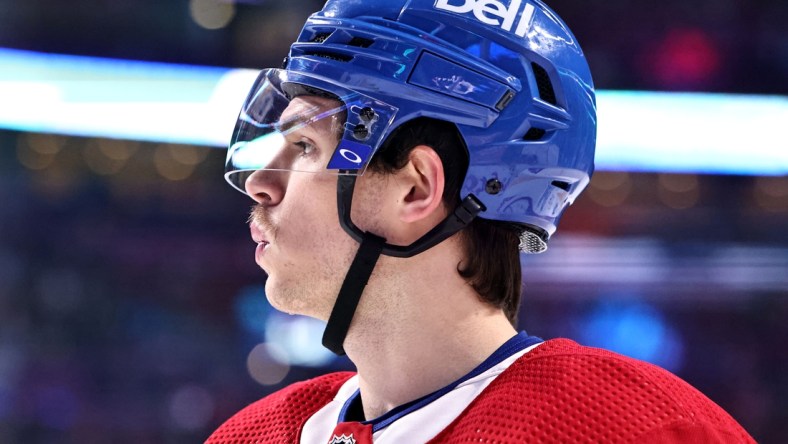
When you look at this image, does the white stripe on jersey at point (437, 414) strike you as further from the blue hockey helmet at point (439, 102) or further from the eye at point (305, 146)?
the eye at point (305, 146)

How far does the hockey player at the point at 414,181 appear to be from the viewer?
4.54 ft

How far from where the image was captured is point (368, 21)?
4.71 feet

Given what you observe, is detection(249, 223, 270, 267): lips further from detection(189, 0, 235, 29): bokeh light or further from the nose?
detection(189, 0, 235, 29): bokeh light

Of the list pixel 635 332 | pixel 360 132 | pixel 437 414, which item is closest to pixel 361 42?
pixel 360 132

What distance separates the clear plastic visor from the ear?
72mm

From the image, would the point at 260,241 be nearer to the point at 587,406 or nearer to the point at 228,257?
the point at 587,406

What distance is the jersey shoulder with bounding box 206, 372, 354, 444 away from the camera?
1563 millimetres

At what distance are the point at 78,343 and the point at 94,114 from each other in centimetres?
140

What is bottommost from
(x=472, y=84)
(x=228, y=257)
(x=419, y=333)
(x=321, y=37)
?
(x=419, y=333)

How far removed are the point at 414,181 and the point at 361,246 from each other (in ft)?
0.47

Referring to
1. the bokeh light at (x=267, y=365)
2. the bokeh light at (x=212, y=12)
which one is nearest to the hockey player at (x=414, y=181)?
the bokeh light at (x=267, y=365)

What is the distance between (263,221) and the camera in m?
1.47

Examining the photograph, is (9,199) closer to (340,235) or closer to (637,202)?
(637,202)

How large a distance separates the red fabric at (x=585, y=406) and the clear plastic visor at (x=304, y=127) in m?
0.42
